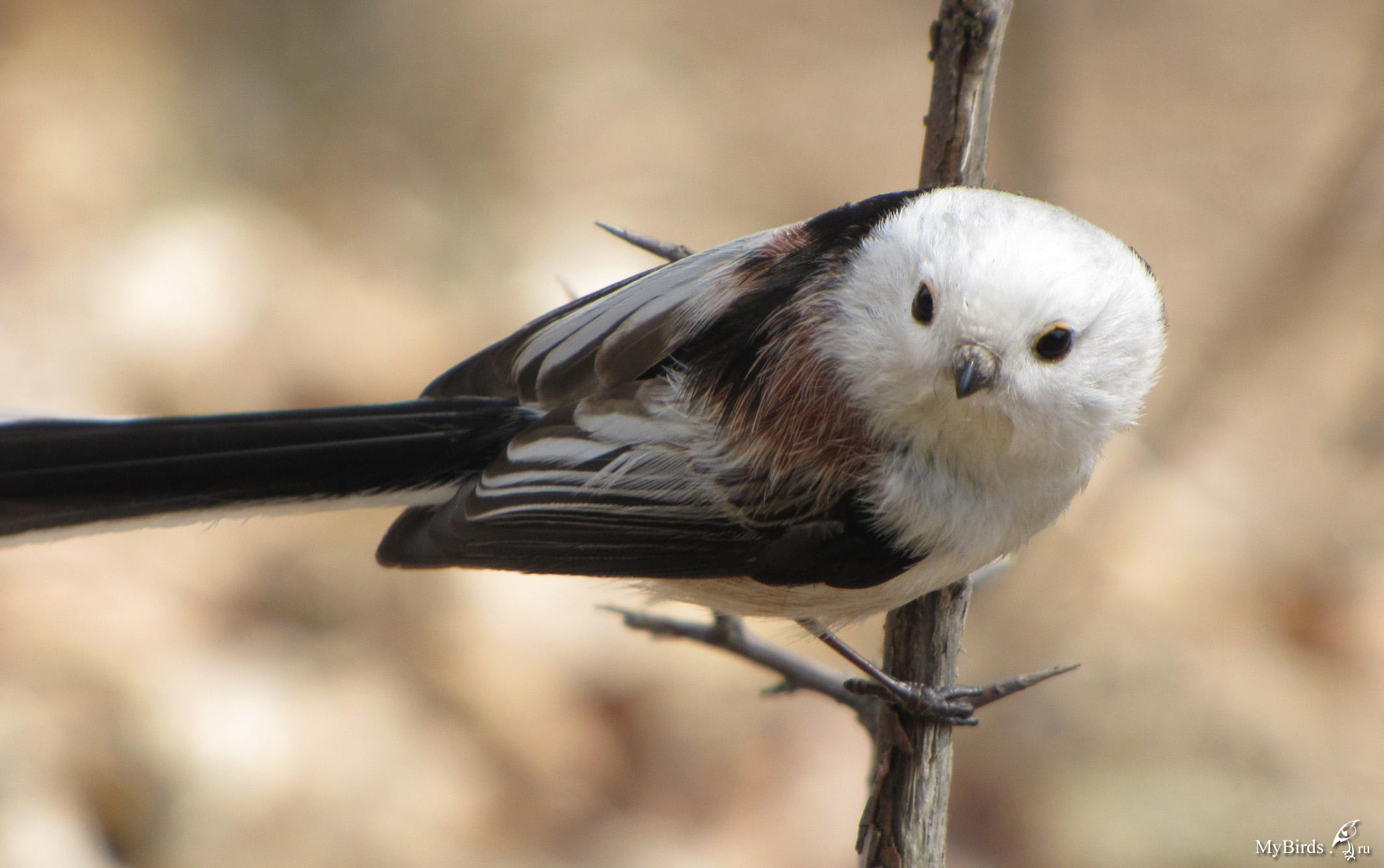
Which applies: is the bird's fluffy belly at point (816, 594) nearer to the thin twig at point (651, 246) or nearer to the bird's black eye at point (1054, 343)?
the bird's black eye at point (1054, 343)

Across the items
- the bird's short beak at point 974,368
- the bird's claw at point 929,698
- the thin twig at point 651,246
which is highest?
the thin twig at point 651,246

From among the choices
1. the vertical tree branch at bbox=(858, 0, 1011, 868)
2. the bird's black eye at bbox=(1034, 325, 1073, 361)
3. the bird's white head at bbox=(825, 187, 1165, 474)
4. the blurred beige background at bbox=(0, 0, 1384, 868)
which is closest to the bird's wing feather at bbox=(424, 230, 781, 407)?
the bird's white head at bbox=(825, 187, 1165, 474)

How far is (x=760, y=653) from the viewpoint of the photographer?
1.94 meters

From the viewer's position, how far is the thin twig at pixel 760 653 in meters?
1.90

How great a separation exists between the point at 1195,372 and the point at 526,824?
2.60m

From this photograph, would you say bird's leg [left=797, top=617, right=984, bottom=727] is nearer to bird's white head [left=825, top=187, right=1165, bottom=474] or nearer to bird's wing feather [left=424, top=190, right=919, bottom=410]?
bird's white head [left=825, top=187, right=1165, bottom=474]

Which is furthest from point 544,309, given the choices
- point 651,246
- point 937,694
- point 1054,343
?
point 1054,343

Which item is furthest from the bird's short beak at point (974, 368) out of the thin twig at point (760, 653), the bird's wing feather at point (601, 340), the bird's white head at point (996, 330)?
the thin twig at point (760, 653)

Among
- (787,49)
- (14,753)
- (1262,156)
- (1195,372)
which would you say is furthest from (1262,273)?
(14,753)

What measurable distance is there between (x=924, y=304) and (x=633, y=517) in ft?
1.74

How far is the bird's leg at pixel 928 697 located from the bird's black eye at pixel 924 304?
1.81ft

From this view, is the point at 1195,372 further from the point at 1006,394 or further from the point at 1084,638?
the point at 1006,394

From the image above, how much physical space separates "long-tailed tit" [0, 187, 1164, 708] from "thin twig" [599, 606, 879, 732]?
61 mm

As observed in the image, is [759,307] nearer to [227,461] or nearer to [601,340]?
[601,340]
